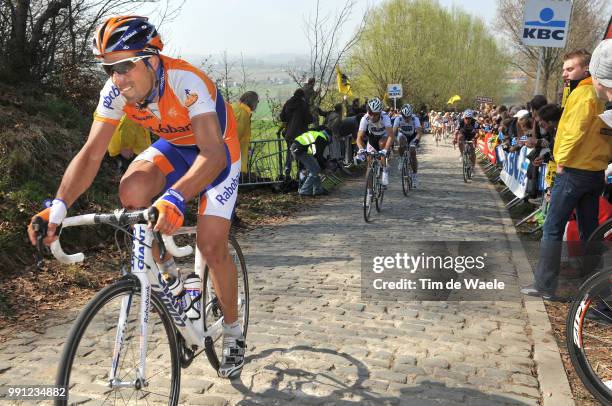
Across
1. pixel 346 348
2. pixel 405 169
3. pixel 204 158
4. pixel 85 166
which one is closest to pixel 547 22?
pixel 405 169

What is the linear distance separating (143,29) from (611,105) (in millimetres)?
3739

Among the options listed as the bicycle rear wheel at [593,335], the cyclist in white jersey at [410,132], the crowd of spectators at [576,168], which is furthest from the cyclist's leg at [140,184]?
the cyclist in white jersey at [410,132]

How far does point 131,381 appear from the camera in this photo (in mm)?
2730

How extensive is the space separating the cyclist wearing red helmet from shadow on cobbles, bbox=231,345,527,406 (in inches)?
11.4

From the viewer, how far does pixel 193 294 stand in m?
3.37

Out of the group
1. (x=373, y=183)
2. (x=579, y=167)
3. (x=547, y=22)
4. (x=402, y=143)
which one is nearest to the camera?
(x=579, y=167)

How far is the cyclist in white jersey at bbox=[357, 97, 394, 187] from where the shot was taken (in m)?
10.9

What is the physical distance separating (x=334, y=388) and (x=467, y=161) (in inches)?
535

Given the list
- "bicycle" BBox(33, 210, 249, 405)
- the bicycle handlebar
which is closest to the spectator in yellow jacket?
"bicycle" BBox(33, 210, 249, 405)

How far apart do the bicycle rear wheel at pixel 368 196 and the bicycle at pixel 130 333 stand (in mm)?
6748

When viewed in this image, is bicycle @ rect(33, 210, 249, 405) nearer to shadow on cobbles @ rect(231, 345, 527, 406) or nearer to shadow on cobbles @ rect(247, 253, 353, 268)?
shadow on cobbles @ rect(231, 345, 527, 406)

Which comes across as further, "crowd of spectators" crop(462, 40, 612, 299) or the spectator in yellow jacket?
the spectator in yellow jacket

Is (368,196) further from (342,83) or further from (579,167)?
(342,83)

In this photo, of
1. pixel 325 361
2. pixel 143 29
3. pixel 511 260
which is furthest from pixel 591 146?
pixel 143 29
